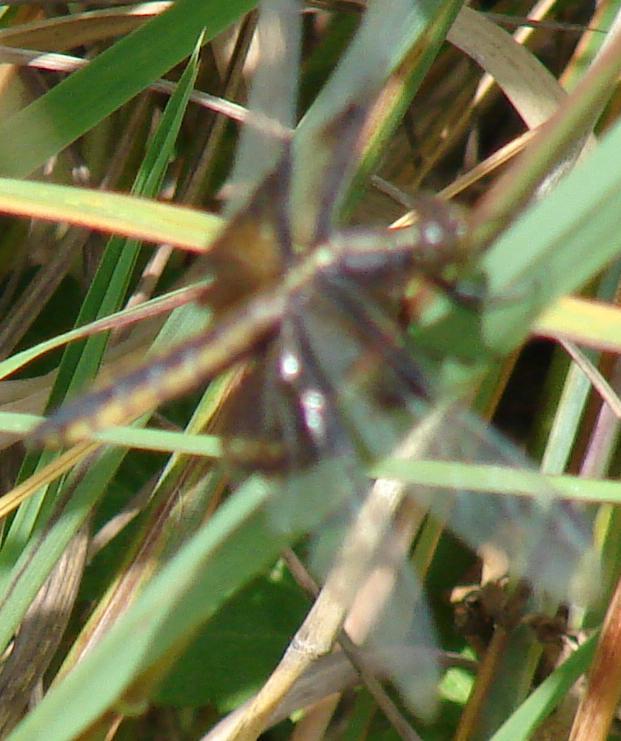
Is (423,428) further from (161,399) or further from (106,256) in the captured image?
(106,256)

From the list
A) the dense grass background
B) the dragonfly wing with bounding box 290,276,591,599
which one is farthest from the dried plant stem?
the dragonfly wing with bounding box 290,276,591,599

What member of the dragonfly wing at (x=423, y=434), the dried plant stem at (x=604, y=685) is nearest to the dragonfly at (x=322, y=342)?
the dragonfly wing at (x=423, y=434)

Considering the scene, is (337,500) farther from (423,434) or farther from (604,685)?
(604,685)

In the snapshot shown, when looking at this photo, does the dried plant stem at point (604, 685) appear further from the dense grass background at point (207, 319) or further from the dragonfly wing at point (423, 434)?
the dragonfly wing at point (423, 434)

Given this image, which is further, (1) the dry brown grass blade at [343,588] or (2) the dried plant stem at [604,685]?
(2) the dried plant stem at [604,685]

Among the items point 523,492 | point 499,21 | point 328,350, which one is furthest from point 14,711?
point 499,21

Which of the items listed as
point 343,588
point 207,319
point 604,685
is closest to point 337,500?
point 343,588
